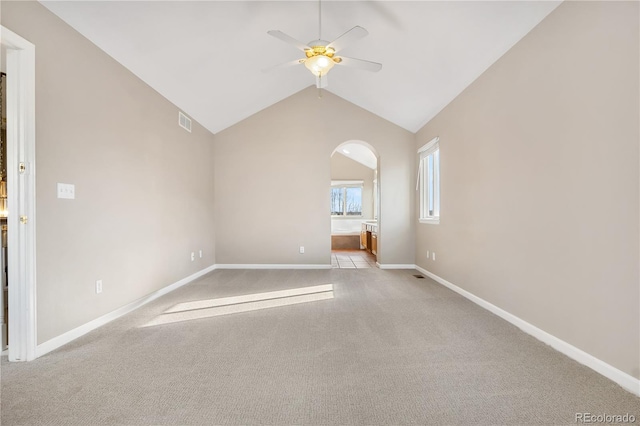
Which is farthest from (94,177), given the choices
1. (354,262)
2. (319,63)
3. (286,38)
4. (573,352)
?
(354,262)

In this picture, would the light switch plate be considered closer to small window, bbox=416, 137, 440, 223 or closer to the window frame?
small window, bbox=416, 137, 440, 223

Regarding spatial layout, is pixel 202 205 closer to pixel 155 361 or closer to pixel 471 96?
pixel 155 361

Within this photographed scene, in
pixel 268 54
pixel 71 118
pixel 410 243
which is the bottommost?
pixel 410 243

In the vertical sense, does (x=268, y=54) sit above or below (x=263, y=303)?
above

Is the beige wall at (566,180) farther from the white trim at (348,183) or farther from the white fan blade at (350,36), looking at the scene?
the white trim at (348,183)

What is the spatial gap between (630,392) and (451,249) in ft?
8.24

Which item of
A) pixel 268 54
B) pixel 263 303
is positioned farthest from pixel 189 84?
pixel 263 303

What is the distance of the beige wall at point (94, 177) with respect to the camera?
2242mm

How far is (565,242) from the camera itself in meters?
2.21

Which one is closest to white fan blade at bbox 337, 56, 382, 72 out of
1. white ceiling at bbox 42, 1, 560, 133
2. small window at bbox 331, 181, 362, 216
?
white ceiling at bbox 42, 1, 560, 133

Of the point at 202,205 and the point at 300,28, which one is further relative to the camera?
the point at 202,205

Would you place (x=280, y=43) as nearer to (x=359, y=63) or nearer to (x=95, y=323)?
(x=359, y=63)

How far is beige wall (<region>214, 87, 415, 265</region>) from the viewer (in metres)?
5.73

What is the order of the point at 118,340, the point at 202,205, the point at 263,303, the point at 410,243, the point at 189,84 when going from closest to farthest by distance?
the point at 118,340
the point at 263,303
the point at 189,84
the point at 202,205
the point at 410,243
